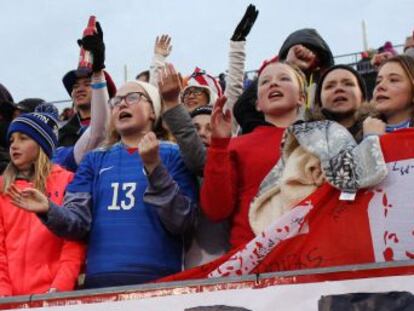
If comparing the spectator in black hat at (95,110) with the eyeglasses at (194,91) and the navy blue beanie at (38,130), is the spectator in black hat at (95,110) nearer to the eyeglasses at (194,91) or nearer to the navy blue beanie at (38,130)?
the navy blue beanie at (38,130)

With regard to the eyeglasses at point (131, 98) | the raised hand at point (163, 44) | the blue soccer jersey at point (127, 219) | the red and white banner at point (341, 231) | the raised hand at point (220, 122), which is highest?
the raised hand at point (163, 44)

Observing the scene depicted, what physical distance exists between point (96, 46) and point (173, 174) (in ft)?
3.57

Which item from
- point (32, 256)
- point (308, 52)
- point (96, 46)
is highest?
point (308, 52)

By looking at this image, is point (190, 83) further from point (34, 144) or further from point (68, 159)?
point (34, 144)

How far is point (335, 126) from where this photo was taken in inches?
146

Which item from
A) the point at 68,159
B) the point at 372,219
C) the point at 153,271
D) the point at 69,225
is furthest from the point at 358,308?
the point at 68,159

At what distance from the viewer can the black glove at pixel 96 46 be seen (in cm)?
485

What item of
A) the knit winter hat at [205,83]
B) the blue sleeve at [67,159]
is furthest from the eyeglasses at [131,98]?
the knit winter hat at [205,83]

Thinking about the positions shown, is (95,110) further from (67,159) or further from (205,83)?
(205,83)

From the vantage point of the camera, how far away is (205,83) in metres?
6.03

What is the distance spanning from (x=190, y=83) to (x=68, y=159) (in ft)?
3.92

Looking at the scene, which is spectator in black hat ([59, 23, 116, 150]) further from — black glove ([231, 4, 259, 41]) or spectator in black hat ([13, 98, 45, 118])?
black glove ([231, 4, 259, 41])

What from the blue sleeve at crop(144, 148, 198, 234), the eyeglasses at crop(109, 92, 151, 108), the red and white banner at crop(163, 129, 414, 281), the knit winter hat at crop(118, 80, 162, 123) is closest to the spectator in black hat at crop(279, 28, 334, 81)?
the knit winter hat at crop(118, 80, 162, 123)

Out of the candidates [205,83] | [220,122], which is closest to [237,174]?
[220,122]
